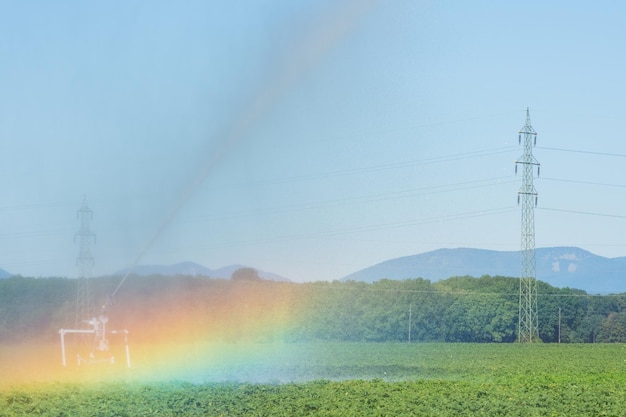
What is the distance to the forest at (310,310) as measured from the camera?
5409cm

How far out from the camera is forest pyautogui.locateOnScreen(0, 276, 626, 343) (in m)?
54.1

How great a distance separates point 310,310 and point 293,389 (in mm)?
65958

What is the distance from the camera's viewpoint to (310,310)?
93.8 m

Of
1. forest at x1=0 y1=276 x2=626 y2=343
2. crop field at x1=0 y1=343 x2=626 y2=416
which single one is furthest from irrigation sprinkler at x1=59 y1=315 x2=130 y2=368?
forest at x1=0 y1=276 x2=626 y2=343

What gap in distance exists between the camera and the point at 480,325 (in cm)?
10338

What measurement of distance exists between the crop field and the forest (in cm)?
410

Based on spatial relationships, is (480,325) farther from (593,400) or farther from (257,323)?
(593,400)

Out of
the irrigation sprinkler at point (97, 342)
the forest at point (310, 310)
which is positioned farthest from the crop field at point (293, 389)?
the forest at point (310, 310)

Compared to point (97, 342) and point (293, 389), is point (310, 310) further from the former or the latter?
point (293, 389)

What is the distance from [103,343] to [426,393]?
13.3 m

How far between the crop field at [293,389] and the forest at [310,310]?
4.10 metres

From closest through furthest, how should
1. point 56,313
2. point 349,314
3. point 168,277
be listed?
point 168,277 < point 56,313 < point 349,314

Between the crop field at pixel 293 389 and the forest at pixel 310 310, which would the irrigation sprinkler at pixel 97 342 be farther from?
the forest at pixel 310 310

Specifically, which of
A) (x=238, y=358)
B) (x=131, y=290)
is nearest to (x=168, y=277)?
(x=131, y=290)
